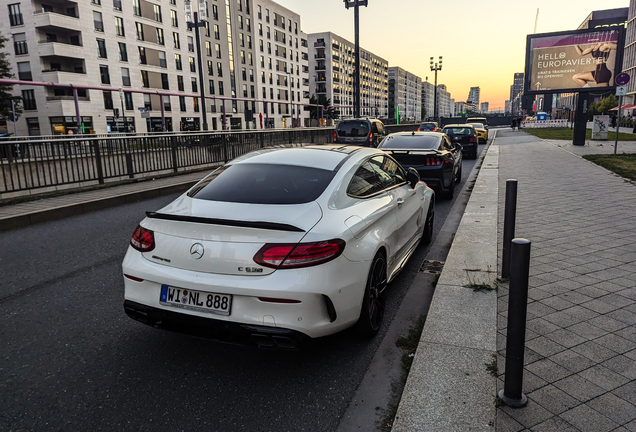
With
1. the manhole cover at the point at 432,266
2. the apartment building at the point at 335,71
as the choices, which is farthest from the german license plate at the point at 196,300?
the apartment building at the point at 335,71

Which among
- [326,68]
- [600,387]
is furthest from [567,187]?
[326,68]

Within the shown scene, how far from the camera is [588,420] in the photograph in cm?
235

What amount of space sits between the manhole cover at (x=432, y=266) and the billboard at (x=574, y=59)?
36.5m

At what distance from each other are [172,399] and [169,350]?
65 centimetres

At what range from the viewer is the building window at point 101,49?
47.5 m

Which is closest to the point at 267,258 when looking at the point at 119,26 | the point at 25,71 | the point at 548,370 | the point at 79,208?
the point at 548,370

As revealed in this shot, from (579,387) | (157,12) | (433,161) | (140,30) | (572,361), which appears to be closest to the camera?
A: (579,387)

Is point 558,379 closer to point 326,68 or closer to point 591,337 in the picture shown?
point 591,337

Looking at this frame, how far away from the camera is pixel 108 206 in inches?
375

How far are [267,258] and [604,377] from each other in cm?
226

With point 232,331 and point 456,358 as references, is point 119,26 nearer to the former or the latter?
point 232,331

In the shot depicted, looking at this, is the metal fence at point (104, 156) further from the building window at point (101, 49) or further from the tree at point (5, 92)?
the building window at point (101, 49)

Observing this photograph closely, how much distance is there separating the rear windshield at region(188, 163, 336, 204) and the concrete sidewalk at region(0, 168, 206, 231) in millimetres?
5713

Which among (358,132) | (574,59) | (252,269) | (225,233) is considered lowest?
(252,269)
